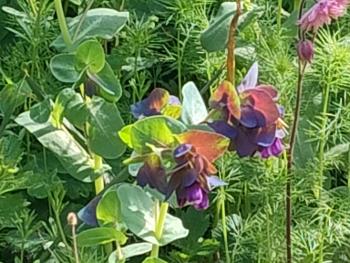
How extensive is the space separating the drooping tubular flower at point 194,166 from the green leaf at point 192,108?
7 cm

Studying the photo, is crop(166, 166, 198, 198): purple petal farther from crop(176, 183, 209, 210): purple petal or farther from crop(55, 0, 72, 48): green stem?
crop(55, 0, 72, 48): green stem

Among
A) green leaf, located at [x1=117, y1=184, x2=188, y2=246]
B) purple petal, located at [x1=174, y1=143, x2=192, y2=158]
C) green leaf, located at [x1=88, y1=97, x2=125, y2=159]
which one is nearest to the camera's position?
purple petal, located at [x1=174, y1=143, x2=192, y2=158]

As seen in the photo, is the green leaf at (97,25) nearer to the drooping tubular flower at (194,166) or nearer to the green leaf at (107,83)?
the green leaf at (107,83)

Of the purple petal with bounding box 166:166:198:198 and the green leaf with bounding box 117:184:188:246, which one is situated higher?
the purple petal with bounding box 166:166:198:198

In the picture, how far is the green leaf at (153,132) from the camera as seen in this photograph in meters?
1.01

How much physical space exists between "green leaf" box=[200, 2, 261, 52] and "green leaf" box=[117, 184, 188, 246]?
27cm

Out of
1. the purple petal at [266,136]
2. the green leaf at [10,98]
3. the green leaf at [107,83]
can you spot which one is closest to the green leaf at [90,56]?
the green leaf at [107,83]

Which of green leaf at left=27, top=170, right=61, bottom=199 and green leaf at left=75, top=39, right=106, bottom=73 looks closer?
green leaf at left=75, top=39, right=106, bottom=73

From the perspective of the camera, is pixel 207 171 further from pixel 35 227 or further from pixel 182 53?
pixel 182 53

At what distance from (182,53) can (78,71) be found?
0.27 meters

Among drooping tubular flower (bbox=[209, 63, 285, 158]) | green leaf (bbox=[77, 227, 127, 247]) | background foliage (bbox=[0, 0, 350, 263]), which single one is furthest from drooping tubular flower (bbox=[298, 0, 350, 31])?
green leaf (bbox=[77, 227, 127, 247])

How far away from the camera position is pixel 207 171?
Answer: 1.00 metres

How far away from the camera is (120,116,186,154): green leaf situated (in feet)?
3.31

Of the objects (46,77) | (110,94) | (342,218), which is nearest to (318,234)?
(342,218)
